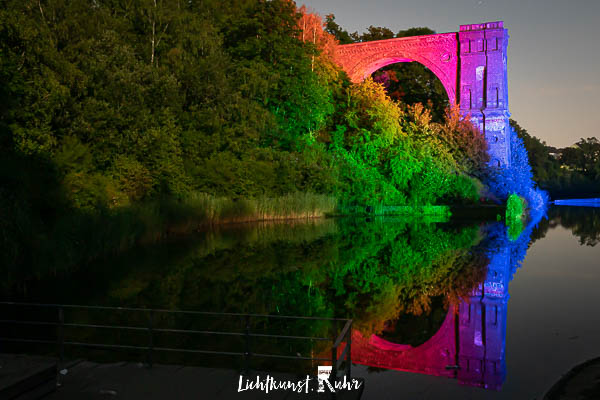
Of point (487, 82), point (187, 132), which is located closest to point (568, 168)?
point (487, 82)

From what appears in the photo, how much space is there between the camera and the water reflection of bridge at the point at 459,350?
470cm

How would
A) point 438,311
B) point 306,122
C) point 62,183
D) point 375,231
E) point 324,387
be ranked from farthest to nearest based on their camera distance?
1. point 306,122
2. point 375,231
3. point 62,183
4. point 438,311
5. point 324,387

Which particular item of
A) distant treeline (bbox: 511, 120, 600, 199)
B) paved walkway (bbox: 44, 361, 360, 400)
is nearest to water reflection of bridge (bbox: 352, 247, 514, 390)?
paved walkway (bbox: 44, 361, 360, 400)

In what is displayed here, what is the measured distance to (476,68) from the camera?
31562 mm

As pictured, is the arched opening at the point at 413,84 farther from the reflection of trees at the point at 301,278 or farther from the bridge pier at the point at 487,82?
the reflection of trees at the point at 301,278

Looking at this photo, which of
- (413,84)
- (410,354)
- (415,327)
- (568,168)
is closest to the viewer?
(410,354)

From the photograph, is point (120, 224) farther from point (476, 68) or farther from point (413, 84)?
point (413, 84)

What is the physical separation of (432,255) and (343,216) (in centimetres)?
1395

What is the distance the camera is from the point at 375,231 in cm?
1814

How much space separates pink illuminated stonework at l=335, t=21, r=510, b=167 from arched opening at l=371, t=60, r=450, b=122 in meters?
7.63

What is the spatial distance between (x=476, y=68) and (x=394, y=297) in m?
27.6

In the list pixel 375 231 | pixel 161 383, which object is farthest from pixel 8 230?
pixel 375 231

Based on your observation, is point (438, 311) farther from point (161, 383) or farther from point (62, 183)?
point (62, 183)

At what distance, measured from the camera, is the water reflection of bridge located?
4.70 m
